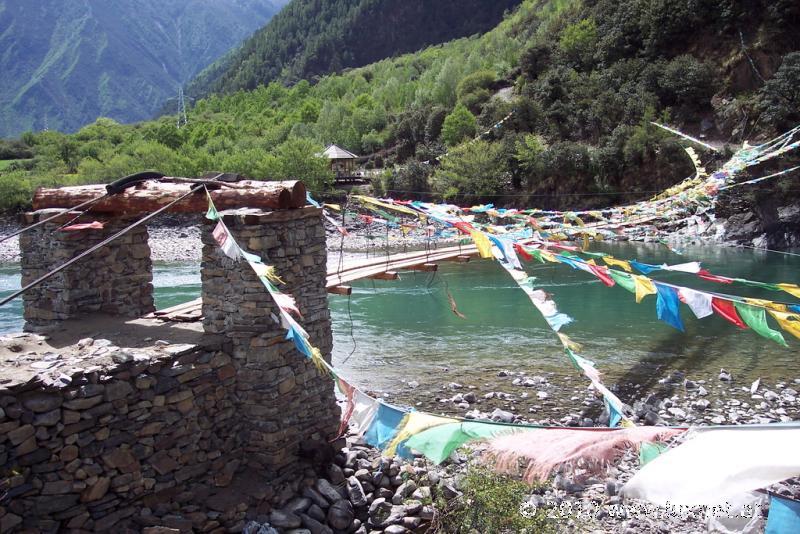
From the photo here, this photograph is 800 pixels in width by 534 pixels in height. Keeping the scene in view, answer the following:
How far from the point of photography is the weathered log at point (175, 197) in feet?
18.0

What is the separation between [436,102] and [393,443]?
138 feet

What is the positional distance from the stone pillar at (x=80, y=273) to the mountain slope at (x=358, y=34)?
264 feet

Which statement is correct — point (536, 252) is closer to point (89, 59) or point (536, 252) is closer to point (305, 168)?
point (305, 168)

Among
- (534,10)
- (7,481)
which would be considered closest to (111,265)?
(7,481)

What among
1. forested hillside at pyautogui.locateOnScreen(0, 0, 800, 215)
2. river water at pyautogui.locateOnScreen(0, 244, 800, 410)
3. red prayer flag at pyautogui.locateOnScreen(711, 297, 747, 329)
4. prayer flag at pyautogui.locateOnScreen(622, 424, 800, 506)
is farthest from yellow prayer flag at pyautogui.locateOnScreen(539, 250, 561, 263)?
forested hillside at pyautogui.locateOnScreen(0, 0, 800, 215)

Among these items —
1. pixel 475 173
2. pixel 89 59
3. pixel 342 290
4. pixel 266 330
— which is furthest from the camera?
pixel 89 59

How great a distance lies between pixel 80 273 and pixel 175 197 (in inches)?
52.3

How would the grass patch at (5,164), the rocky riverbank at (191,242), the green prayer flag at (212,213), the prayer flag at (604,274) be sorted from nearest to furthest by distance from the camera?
the prayer flag at (604,274) < the green prayer flag at (212,213) < the rocky riverbank at (191,242) < the grass patch at (5,164)

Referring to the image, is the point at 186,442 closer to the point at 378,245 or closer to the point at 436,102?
the point at 378,245

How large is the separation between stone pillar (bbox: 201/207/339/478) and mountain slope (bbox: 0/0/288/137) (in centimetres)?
14558

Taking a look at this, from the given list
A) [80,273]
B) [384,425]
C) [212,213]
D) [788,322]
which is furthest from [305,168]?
[788,322]

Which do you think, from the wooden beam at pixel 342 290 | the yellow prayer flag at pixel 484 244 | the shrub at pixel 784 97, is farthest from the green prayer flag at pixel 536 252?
the shrub at pixel 784 97

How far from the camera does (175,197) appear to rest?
5.88 m

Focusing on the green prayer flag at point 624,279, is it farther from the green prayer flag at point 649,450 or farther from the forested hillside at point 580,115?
the forested hillside at point 580,115
